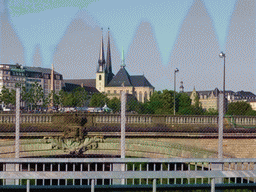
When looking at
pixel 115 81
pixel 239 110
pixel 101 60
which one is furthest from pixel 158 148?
pixel 115 81

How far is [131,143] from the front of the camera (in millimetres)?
16031

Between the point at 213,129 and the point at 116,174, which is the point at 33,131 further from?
the point at 116,174

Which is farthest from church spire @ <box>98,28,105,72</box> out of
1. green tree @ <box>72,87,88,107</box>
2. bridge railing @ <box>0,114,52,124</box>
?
bridge railing @ <box>0,114,52,124</box>

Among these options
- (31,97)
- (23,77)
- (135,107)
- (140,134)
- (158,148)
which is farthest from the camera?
(23,77)

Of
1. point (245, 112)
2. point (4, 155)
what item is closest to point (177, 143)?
point (245, 112)

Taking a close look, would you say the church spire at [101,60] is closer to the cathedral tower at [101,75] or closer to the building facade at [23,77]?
the cathedral tower at [101,75]

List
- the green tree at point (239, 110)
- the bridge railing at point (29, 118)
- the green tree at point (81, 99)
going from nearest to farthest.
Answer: the bridge railing at point (29, 118), the green tree at point (239, 110), the green tree at point (81, 99)

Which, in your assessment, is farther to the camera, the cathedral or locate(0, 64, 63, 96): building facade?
the cathedral

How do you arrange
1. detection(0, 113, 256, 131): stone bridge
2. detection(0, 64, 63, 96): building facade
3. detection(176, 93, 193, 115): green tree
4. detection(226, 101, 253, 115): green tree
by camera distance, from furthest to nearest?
1. detection(0, 64, 63, 96): building facade
2. detection(226, 101, 253, 115): green tree
3. detection(176, 93, 193, 115): green tree
4. detection(0, 113, 256, 131): stone bridge

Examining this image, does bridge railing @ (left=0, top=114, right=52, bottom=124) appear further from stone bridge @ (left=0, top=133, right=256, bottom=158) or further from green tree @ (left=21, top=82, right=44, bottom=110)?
green tree @ (left=21, top=82, right=44, bottom=110)

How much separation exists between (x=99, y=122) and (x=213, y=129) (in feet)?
13.0

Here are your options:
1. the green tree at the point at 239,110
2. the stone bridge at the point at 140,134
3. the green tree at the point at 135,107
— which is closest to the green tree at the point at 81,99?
the green tree at the point at 135,107

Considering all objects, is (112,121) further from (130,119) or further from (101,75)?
(101,75)

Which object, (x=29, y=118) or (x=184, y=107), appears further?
(x=184, y=107)
